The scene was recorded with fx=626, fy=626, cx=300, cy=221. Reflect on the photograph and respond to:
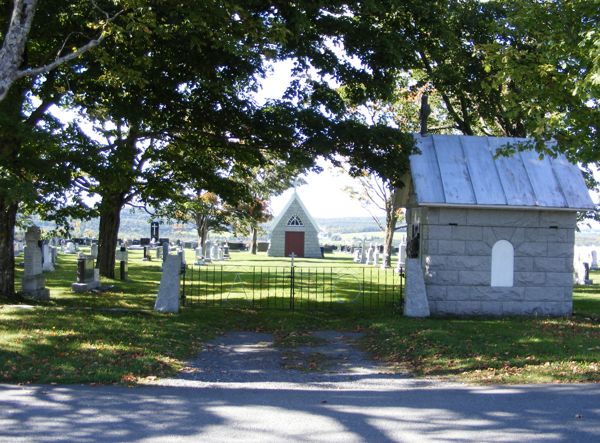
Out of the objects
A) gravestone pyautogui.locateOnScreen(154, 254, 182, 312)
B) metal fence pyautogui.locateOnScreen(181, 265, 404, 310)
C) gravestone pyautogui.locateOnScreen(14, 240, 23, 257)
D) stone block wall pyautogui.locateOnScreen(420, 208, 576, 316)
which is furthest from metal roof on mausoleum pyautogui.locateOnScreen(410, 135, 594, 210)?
gravestone pyautogui.locateOnScreen(14, 240, 23, 257)

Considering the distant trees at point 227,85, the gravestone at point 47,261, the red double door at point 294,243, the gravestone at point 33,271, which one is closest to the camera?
the distant trees at point 227,85

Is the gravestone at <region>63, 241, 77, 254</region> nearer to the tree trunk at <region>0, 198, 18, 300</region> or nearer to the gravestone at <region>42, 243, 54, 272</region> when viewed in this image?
the gravestone at <region>42, 243, 54, 272</region>

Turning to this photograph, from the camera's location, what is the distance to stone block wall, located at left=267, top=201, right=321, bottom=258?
51.1m

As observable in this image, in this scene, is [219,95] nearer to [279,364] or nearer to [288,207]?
[279,364]

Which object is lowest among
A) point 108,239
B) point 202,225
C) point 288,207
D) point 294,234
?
point 108,239

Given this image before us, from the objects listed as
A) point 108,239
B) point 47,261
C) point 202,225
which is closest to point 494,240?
point 108,239

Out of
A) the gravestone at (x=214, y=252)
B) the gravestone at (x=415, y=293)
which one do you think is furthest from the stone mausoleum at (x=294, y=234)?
the gravestone at (x=415, y=293)

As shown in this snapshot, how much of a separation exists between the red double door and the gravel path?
3776cm

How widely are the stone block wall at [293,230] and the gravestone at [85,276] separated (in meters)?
31.1

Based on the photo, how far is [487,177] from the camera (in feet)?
50.3

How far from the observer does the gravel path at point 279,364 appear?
28.9 feet

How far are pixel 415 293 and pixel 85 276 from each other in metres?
10.6

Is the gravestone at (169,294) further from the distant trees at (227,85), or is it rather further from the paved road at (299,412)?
the paved road at (299,412)

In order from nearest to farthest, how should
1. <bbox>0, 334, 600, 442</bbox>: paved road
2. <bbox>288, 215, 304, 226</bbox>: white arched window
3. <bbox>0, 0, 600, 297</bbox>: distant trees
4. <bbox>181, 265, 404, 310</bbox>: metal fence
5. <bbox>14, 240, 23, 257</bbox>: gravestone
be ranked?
<bbox>0, 334, 600, 442</bbox>: paved road, <bbox>0, 0, 600, 297</bbox>: distant trees, <bbox>181, 265, 404, 310</bbox>: metal fence, <bbox>14, 240, 23, 257</bbox>: gravestone, <bbox>288, 215, 304, 226</bbox>: white arched window
